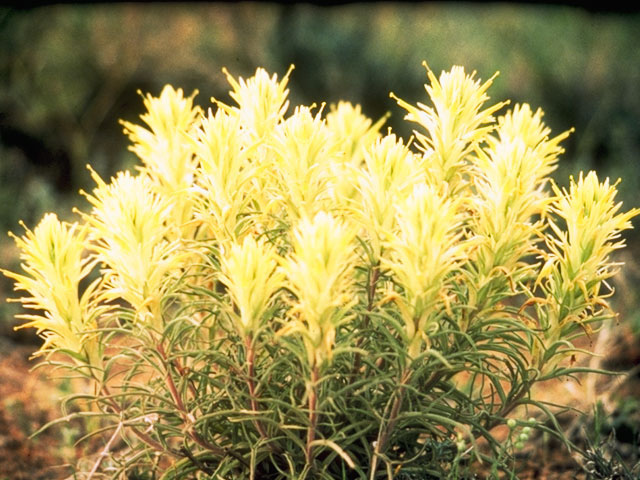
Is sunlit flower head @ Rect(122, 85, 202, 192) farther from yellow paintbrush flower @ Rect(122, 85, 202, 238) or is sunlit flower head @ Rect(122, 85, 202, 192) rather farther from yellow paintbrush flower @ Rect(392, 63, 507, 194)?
yellow paintbrush flower @ Rect(392, 63, 507, 194)

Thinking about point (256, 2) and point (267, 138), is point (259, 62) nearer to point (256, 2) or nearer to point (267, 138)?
point (256, 2)

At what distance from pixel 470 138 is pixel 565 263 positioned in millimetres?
283

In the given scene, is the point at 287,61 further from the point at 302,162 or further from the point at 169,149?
the point at 302,162

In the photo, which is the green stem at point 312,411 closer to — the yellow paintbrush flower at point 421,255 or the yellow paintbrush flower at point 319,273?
the yellow paintbrush flower at point 319,273

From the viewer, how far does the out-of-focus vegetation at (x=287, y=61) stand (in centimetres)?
527

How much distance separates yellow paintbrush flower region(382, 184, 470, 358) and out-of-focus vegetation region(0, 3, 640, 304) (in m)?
Answer: 3.83

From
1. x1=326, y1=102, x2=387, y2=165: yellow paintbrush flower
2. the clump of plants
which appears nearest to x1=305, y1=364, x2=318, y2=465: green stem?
the clump of plants

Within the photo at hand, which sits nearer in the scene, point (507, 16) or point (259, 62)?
point (259, 62)

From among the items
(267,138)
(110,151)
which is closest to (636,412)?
(267,138)

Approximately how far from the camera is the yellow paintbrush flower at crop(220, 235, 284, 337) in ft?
4.20

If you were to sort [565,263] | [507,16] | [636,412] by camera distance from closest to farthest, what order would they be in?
[565,263] < [636,412] < [507,16]

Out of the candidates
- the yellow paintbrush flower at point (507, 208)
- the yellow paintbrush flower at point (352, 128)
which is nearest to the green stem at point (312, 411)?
the yellow paintbrush flower at point (507, 208)

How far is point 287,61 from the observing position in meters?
5.29

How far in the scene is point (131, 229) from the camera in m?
1.37
